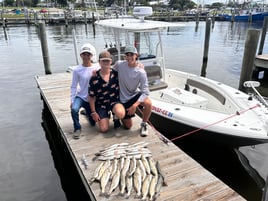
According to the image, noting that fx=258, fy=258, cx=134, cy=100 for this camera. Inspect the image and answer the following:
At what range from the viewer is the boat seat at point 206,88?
634 cm

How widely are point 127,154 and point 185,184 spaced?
99 centimetres

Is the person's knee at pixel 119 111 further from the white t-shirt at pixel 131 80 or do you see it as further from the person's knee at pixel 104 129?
the person's knee at pixel 104 129

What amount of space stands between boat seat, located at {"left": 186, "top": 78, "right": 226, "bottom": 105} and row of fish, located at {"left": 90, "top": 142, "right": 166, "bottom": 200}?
120 inches

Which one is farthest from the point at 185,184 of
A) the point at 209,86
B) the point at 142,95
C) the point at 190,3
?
the point at 190,3

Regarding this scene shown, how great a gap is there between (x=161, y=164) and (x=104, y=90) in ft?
5.23

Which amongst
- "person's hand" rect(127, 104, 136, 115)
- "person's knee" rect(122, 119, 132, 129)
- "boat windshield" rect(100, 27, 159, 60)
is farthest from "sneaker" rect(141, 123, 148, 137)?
"boat windshield" rect(100, 27, 159, 60)

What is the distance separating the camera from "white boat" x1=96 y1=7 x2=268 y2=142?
A: 499cm

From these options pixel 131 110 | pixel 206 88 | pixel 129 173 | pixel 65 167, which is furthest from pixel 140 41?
pixel 129 173

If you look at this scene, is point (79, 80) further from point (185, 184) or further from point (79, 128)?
point (185, 184)

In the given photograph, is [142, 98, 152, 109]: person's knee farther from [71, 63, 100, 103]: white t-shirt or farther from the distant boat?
the distant boat

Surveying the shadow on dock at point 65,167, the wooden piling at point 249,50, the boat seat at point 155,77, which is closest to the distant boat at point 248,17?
the wooden piling at point 249,50

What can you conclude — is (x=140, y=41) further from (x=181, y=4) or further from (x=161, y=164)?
(x=181, y=4)

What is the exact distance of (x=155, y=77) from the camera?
7.18 meters

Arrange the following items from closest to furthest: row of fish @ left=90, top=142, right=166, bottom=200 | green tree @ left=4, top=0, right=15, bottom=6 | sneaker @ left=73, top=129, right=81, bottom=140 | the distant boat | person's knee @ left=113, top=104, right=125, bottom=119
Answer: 1. row of fish @ left=90, top=142, right=166, bottom=200
2. person's knee @ left=113, top=104, right=125, bottom=119
3. sneaker @ left=73, top=129, right=81, bottom=140
4. the distant boat
5. green tree @ left=4, top=0, right=15, bottom=6
